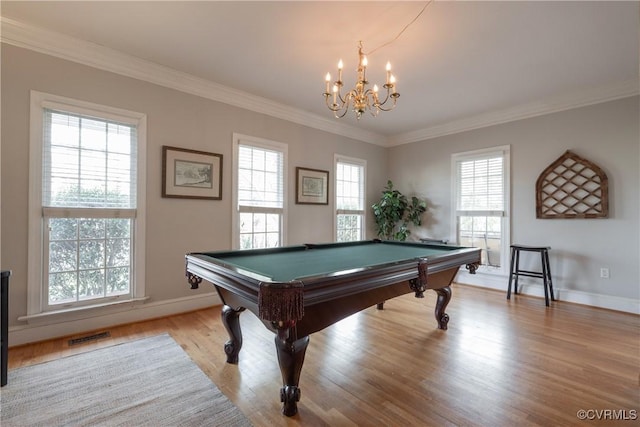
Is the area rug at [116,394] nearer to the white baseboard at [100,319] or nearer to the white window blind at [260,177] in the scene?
the white baseboard at [100,319]

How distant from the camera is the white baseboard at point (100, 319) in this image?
2.43m

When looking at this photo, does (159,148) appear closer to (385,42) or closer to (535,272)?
(385,42)

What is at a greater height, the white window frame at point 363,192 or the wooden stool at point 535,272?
the white window frame at point 363,192

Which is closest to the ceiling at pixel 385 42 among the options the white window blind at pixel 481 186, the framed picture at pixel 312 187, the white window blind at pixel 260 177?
the white window blind at pixel 260 177

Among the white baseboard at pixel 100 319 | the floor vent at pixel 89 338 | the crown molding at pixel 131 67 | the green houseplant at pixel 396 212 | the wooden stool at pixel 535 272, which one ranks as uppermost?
the crown molding at pixel 131 67

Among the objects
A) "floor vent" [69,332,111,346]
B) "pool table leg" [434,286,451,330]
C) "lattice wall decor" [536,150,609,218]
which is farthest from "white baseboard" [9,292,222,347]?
"lattice wall decor" [536,150,609,218]

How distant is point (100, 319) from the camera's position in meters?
2.75

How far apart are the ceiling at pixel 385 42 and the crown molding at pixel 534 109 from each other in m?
0.02

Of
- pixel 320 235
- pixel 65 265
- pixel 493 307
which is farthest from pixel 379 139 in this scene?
pixel 65 265

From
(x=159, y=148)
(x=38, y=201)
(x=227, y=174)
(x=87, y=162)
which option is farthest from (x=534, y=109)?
(x=38, y=201)

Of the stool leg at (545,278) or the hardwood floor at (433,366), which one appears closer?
the hardwood floor at (433,366)

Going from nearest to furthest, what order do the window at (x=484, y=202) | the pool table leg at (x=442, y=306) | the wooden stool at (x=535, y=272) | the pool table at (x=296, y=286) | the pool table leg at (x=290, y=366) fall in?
1. the pool table at (x=296, y=286)
2. the pool table leg at (x=290, y=366)
3. the pool table leg at (x=442, y=306)
4. the wooden stool at (x=535, y=272)
5. the window at (x=484, y=202)

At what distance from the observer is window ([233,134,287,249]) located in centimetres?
370

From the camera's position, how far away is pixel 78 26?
242 cm
